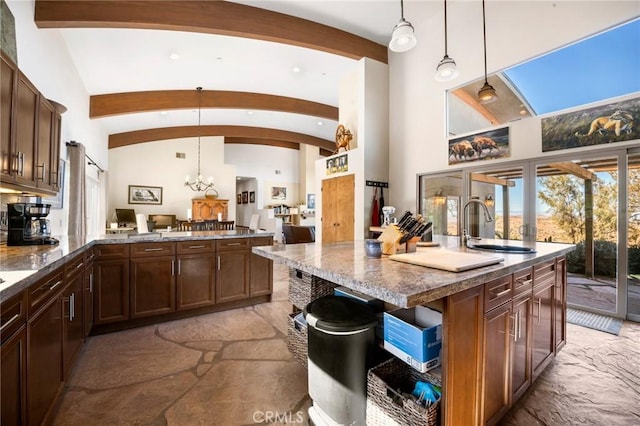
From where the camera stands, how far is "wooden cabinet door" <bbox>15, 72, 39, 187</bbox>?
1975mm

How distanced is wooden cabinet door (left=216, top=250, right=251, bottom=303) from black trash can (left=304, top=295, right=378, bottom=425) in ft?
6.90

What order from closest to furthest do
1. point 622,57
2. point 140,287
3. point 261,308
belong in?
point 140,287 → point 622,57 → point 261,308

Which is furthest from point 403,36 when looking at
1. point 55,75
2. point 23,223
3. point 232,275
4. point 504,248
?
point 55,75

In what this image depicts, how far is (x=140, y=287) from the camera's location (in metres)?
2.83

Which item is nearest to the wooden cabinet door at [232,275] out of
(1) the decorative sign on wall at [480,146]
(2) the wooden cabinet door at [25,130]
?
(2) the wooden cabinet door at [25,130]

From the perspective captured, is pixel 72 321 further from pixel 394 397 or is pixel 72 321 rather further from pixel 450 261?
pixel 450 261

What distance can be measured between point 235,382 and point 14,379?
117 centimetres

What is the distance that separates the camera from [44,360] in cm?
145

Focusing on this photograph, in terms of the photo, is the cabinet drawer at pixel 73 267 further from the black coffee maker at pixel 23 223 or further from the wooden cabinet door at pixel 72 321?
the black coffee maker at pixel 23 223

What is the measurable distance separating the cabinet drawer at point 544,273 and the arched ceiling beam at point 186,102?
6161mm

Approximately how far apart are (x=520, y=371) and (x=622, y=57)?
143 inches

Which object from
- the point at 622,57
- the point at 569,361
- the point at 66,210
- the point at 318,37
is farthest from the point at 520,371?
the point at 66,210

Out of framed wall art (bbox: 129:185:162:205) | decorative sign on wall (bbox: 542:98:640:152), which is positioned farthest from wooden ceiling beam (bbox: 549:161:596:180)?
framed wall art (bbox: 129:185:162:205)

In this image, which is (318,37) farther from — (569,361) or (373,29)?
(569,361)
